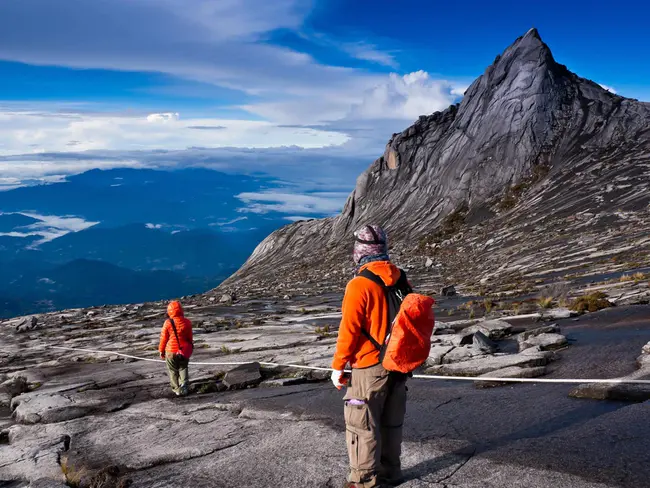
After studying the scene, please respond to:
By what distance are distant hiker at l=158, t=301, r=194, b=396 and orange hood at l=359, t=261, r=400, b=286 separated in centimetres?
907

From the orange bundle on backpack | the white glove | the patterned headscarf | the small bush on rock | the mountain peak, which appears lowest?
the small bush on rock

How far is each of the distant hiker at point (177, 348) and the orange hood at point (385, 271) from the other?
9.07m

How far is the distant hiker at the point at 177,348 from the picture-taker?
14.7 m

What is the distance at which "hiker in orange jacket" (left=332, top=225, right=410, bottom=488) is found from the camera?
6.84 m

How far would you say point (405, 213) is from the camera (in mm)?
85750

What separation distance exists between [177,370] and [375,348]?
31.0 ft

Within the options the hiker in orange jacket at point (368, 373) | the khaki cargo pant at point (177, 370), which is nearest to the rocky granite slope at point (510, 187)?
the khaki cargo pant at point (177, 370)

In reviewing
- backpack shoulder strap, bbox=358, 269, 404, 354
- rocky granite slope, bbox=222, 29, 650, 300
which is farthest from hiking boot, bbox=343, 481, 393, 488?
rocky granite slope, bbox=222, 29, 650, 300

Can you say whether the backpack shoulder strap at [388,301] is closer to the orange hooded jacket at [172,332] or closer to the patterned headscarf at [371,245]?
the patterned headscarf at [371,245]

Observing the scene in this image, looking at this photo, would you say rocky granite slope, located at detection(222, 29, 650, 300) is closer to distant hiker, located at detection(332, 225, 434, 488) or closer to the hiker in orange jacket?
the hiker in orange jacket

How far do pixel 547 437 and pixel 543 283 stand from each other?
24.1 metres

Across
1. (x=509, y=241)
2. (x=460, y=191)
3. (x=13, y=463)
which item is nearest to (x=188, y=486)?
(x=13, y=463)

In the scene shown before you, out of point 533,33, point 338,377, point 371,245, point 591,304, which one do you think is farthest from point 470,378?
point 533,33

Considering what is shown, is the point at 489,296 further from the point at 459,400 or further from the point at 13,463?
the point at 13,463
